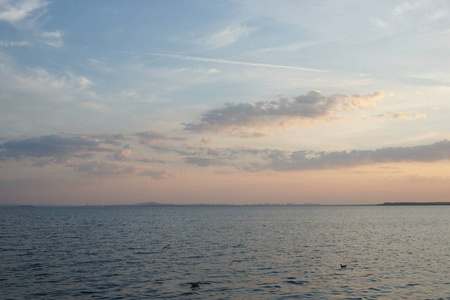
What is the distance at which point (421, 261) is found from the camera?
4747 cm

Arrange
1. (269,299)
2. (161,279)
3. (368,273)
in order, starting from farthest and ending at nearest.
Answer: (368,273) → (161,279) → (269,299)

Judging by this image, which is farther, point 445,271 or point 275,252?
point 275,252

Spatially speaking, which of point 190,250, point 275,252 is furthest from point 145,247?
point 275,252

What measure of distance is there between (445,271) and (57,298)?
39719mm

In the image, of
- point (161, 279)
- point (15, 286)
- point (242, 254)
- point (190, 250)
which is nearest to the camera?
point (15, 286)

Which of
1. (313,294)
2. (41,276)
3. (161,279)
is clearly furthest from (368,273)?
(41,276)

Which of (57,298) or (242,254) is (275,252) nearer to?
(242,254)

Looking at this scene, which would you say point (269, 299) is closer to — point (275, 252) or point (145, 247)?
point (275, 252)

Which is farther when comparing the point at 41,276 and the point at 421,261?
the point at 421,261

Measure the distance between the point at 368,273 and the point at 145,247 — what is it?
36.0m

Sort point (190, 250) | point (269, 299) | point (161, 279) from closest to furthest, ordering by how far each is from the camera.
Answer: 1. point (269, 299)
2. point (161, 279)
3. point (190, 250)

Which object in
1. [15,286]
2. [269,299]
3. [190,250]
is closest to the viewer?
[269,299]

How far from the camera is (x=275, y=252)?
55375 millimetres

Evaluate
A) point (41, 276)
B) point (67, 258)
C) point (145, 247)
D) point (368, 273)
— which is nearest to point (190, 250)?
point (145, 247)
